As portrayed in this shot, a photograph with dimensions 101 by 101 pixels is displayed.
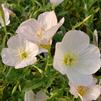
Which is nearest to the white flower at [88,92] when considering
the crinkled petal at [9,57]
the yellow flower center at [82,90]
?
the yellow flower center at [82,90]

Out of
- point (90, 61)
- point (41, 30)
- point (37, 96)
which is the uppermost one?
point (41, 30)

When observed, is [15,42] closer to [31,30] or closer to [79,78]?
[31,30]

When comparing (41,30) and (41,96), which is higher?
(41,30)

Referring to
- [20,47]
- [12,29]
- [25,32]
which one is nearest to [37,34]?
[25,32]

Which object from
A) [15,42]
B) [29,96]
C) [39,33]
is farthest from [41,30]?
[29,96]

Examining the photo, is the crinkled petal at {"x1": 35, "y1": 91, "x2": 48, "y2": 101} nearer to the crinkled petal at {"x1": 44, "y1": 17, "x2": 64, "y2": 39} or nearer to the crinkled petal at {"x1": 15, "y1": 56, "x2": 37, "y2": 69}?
the crinkled petal at {"x1": 15, "y1": 56, "x2": 37, "y2": 69}

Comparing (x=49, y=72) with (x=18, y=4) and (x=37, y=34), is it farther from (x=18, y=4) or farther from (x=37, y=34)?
(x=18, y=4)

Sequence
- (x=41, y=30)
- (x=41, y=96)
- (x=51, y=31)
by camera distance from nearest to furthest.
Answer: (x=51, y=31), (x=41, y=30), (x=41, y=96)
